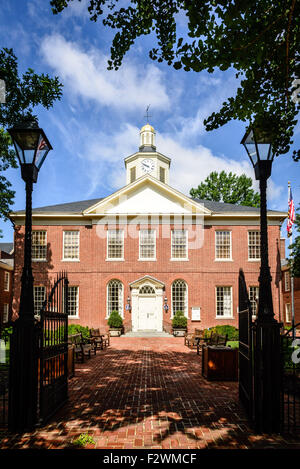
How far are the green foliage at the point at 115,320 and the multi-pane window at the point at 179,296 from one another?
364cm

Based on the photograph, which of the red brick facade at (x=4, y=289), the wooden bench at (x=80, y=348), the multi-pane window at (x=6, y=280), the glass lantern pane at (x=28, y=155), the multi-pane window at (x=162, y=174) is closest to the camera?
the glass lantern pane at (x=28, y=155)

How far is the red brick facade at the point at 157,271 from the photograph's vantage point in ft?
80.6

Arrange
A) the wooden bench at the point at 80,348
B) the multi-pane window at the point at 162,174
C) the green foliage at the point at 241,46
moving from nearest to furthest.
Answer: the green foliage at the point at 241,46 < the wooden bench at the point at 80,348 < the multi-pane window at the point at 162,174

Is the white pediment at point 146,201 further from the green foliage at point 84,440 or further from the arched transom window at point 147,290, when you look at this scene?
the green foliage at point 84,440

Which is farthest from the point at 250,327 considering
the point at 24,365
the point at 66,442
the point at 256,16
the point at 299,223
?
the point at 299,223

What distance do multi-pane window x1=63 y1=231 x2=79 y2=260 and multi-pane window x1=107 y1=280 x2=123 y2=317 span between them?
3.05 meters

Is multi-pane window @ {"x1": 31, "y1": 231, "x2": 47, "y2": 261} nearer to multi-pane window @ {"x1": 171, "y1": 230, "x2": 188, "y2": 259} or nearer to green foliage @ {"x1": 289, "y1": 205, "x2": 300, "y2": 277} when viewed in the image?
multi-pane window @ {"x1": 171, "y1": 230, "x2": 188, "y2": 259}

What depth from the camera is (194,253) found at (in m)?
25.0

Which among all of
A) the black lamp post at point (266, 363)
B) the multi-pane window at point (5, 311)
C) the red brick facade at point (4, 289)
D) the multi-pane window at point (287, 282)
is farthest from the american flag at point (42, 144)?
the multi-pane window at point (5, 311)

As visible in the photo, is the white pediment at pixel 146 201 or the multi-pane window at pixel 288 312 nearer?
the white pediment at pixel 146 201

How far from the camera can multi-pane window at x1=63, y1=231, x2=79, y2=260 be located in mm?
25219

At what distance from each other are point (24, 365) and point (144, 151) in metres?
28.8

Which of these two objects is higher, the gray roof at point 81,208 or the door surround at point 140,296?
the gray roof at point 81,208
